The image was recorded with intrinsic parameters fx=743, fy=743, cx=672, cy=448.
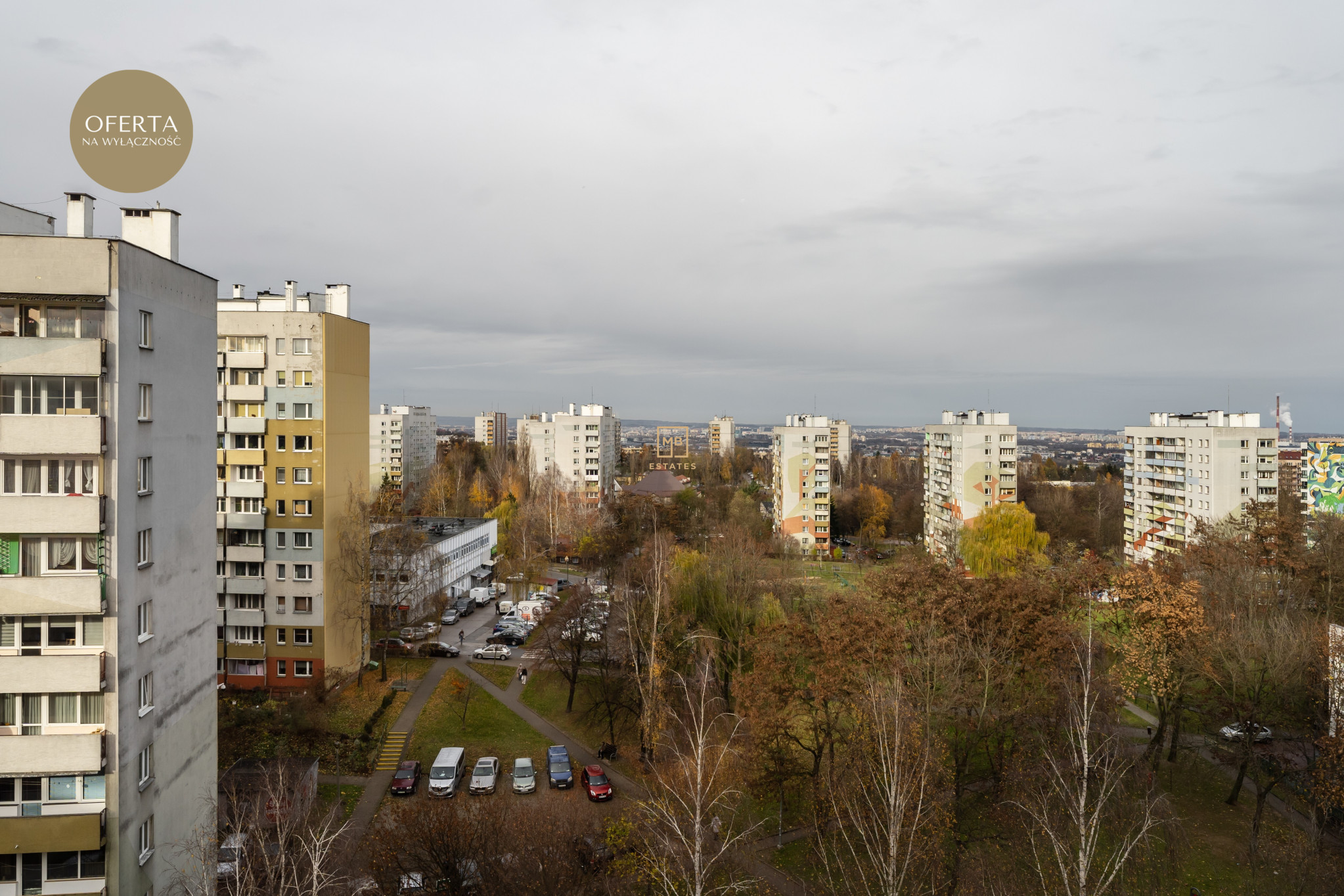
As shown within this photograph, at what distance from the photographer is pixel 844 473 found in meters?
116

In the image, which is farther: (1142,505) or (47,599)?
(1142,505)

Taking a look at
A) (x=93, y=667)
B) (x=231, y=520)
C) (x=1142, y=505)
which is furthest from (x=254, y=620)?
(x=1142, y=505)

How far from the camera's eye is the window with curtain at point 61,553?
41.9 ft

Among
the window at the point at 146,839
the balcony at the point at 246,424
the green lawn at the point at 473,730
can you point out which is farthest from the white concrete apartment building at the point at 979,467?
the window at the point at 146,839

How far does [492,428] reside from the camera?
170 meters

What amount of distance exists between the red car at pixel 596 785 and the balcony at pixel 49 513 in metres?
15.8

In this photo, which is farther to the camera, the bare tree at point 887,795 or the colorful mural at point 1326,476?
the colorful mural at point 1326,476

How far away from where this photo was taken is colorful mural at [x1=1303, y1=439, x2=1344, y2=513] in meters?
48.6

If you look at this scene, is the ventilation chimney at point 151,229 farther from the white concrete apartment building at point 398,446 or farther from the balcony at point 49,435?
the white concrete apartment building at point 398,446

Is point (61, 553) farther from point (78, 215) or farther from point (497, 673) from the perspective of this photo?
point (497, 673)

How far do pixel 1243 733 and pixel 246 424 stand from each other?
1408 inches

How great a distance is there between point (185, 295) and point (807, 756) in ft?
68.7

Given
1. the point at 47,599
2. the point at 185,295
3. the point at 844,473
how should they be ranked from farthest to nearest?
the point at 844,473, the point at 185,295, the point at 47,599

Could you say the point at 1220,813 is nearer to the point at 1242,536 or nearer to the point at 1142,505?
the point at 1242,536
